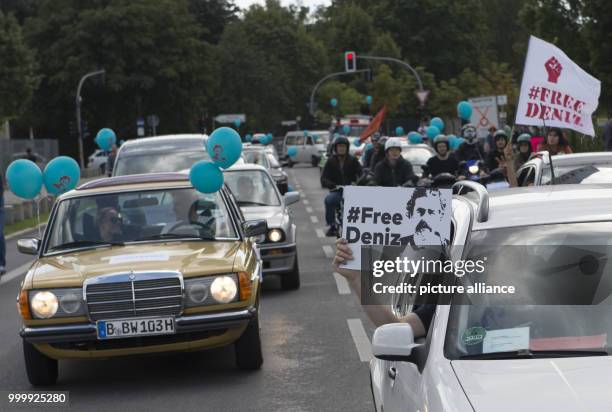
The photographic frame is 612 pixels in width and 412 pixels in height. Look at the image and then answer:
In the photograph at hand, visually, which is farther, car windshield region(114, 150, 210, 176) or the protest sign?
car windshield region(114, 150, 210, 176)

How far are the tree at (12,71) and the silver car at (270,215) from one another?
32672 millimetres

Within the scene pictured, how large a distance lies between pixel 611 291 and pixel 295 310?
8124 mm

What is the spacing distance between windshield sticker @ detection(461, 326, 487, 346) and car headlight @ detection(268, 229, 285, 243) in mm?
9625

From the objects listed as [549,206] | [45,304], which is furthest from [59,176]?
[549,206]

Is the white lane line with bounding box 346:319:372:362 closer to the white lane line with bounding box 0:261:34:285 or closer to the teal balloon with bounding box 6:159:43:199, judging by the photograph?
the teal balloon with bounding box 6:159:43:199

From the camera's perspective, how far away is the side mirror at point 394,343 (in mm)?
4328

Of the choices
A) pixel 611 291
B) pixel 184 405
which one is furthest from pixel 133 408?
pixel 611 291

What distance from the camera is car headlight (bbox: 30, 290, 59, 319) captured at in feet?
27.7

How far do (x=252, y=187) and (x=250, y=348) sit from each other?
6.80m

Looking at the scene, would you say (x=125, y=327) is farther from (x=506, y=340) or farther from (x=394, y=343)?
(x=506, y=340)

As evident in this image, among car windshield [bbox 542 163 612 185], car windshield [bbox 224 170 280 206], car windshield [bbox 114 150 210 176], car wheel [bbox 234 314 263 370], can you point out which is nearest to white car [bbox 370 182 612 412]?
car wheel [bbox 234 314 263 370]

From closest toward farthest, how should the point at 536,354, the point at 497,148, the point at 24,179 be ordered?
1. the point at 536,354
2. the point at 24,179
3. the point at 497,148

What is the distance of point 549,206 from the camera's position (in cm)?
484

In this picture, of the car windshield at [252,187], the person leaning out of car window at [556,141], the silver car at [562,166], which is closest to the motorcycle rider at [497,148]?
the person leaning out of car window at [556,141]
